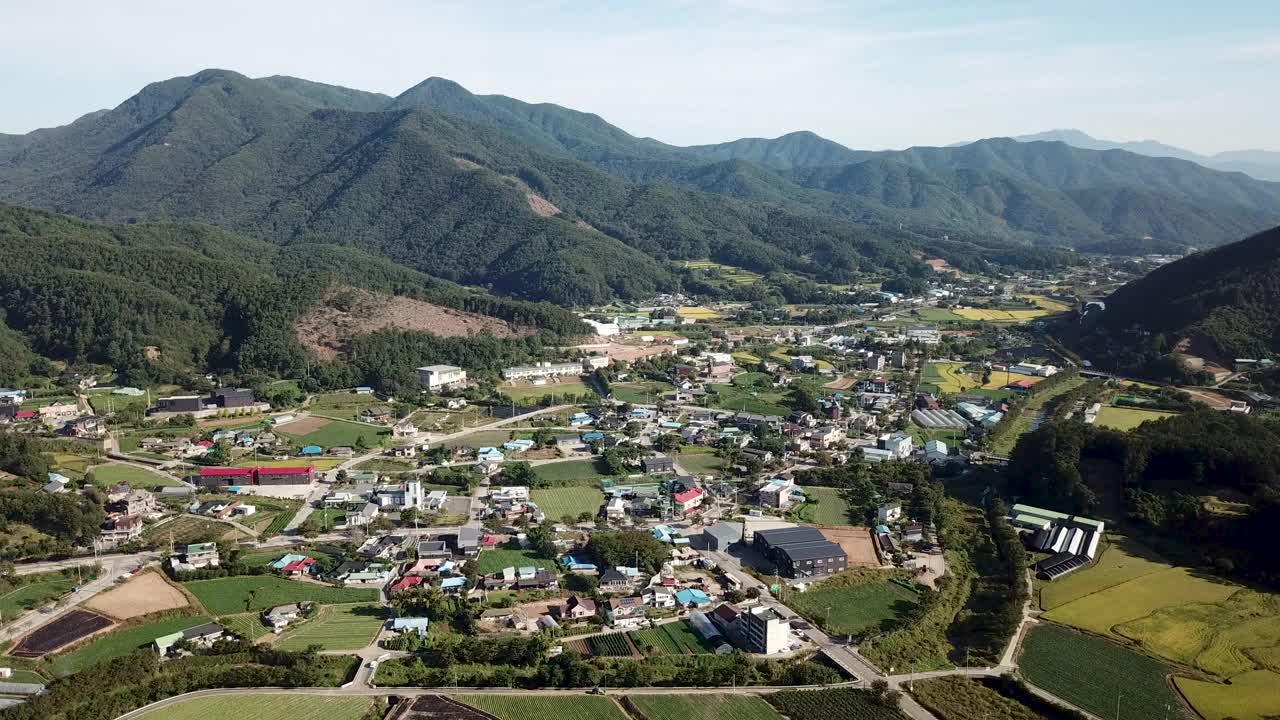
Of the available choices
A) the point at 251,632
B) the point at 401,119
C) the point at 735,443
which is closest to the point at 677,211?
the point at 401,119

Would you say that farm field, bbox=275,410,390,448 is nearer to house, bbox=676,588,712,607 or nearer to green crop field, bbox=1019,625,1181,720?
house, bbox=676,588,712,607

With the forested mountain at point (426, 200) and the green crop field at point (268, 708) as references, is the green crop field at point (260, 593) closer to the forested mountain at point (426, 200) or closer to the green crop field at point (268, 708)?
the green crop field at point (268, 708)

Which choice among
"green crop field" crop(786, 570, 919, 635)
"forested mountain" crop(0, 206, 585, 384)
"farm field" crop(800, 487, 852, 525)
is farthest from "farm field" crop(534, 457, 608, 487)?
"forested mountain" crop(0, 206, 585, 384)

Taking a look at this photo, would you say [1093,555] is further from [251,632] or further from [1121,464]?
[251,632]

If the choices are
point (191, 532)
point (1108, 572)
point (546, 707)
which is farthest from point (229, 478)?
point (1108, 572)

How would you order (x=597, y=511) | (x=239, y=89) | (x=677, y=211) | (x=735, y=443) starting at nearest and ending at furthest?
(x=597, y=511) < (x=735, y=443) < (x=677, y=211) < (x=239, y=89)

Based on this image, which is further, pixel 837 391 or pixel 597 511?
pixel 837 391

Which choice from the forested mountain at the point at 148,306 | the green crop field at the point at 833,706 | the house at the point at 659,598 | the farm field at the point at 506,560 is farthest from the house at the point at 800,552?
the forested mountain at the point at 148,306
